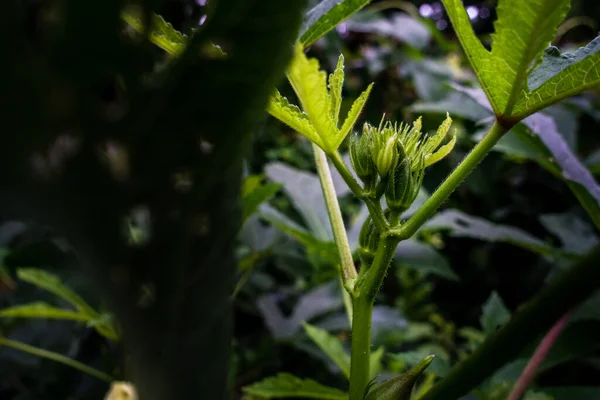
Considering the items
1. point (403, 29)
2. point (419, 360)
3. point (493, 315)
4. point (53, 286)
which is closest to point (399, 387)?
point (419, 360)

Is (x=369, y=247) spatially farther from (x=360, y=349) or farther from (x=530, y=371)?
(x=530, y=371)

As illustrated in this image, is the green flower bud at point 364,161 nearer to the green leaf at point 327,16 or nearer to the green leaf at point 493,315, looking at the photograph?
the green leaf at point 327,16

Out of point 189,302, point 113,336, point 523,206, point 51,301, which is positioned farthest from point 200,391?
point 523,206

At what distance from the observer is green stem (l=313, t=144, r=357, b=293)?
34 centimetres

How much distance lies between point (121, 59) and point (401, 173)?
22 cm

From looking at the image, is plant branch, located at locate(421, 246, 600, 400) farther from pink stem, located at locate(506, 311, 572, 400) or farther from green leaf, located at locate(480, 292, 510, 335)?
green leaf, located at locate(480, 292, 510, 335)

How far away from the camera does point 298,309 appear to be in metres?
Answer: 0.86

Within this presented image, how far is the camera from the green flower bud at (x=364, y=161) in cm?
35

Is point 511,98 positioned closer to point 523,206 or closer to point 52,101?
point 52,101

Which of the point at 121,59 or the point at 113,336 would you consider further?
the point at 113,336

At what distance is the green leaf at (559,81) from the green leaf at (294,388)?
0.91 ft

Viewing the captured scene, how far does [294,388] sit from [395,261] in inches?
11.7

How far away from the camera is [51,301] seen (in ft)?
2.60

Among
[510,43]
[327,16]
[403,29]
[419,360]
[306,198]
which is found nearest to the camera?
[510,43]
